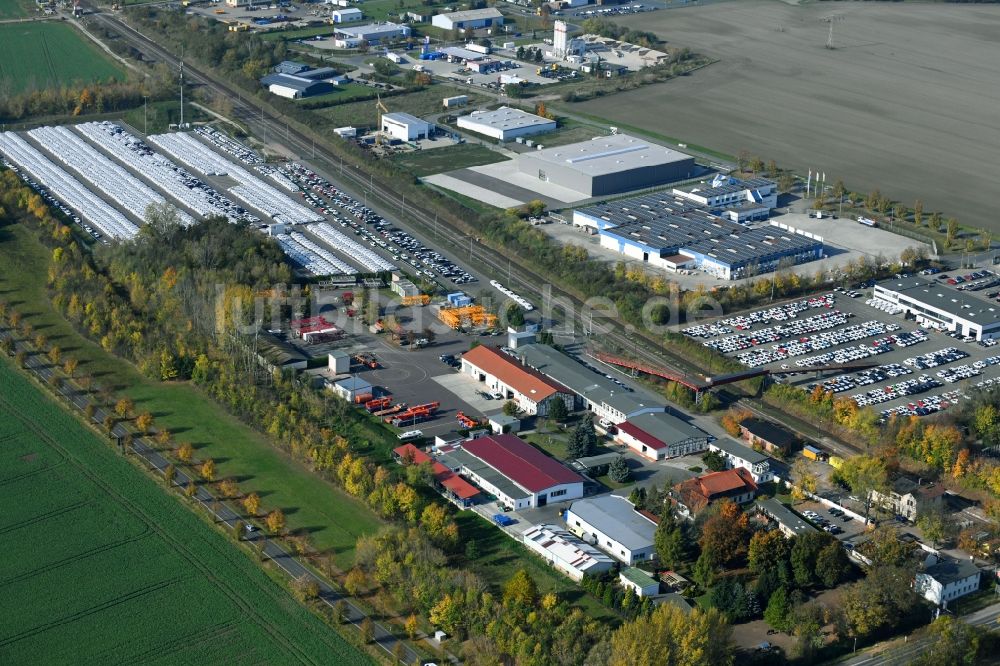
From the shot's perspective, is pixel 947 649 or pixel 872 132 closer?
pixel 947 649

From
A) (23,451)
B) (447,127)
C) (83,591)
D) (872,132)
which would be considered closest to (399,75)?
(447,127)

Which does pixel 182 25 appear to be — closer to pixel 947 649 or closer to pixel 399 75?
pixel 399 75

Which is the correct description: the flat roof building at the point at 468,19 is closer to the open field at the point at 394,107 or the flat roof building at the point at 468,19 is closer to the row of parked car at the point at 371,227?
the open field at the point at 394,107

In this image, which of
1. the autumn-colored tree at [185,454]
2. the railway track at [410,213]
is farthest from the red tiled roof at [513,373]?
the autumn-colored tree at [185,454]

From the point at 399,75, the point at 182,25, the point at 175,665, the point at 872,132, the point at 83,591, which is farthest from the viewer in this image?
the point at 182,25

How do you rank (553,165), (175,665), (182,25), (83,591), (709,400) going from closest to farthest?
(175,665)
(83,591)
(709,400)
(553,165)
(182,25)

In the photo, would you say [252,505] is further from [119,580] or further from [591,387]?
[591,387]
